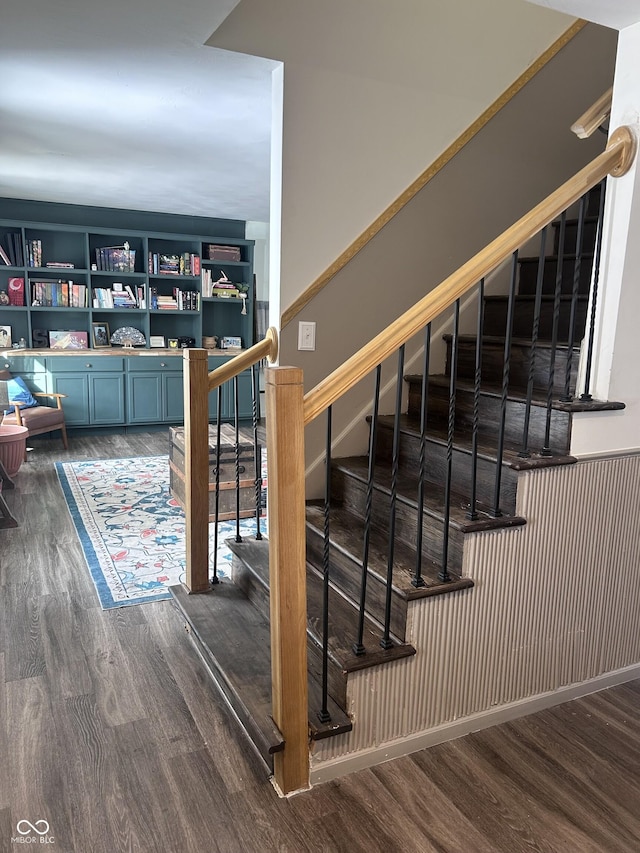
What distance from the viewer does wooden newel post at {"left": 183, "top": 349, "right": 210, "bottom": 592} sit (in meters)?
2.69

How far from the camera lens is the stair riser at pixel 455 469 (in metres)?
2.16

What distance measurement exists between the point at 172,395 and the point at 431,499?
507cm

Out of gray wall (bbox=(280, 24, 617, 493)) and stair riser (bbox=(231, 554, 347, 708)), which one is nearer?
stair riser (bbox=(231, 554, 347, 708))

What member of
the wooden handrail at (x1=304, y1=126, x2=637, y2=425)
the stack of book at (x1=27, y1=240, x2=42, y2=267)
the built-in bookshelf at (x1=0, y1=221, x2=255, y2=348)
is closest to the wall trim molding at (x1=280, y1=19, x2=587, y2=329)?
the wooden handrail at (x1=304, y1=126, x2=637, y2=425)

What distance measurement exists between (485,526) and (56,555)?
2.54m

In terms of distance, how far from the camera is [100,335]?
6926 mm

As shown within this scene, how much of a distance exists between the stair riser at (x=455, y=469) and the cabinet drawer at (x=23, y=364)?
4.53 meters

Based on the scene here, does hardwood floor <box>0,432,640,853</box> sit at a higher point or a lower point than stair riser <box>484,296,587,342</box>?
lower

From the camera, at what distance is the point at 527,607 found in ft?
7.23

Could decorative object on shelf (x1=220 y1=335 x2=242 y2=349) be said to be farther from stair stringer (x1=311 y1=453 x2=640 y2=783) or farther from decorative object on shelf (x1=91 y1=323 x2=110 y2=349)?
stair stringer (x1=311 y1=453 x2=640 y2=783)

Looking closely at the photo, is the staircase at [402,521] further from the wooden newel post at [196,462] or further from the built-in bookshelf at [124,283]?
the built-in bookshelf at [124,283]

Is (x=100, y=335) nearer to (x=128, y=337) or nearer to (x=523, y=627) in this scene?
(x=128, y=337)

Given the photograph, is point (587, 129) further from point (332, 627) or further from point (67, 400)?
point (67, 400)

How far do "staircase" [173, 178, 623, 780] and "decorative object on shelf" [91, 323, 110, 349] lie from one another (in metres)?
4.63
